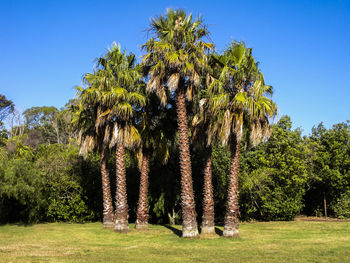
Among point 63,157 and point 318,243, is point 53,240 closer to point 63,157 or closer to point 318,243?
point 63,157

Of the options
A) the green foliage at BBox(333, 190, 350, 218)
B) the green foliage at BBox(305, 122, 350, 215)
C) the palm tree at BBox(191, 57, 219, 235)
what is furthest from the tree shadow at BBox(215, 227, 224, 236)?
the green foliage at BBox(333, 190, 350, 218)

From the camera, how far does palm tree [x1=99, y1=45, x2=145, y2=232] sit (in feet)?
59.7

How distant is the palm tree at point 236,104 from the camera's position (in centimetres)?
1572

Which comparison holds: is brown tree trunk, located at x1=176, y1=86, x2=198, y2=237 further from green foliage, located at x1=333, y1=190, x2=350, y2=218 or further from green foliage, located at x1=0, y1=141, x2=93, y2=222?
green foliage, located at x1=333, y1=190, x2=350, y2=218

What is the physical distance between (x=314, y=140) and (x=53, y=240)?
877 inches

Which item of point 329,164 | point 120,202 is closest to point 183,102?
point 120,202

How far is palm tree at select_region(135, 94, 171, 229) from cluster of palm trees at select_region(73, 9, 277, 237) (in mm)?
56

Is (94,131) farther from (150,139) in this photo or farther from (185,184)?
(185,184)

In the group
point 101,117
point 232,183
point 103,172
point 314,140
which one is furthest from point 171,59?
point 314,140

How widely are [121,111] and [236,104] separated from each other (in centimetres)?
610

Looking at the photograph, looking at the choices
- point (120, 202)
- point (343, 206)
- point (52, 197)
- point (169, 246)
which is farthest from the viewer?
point (343, 206)

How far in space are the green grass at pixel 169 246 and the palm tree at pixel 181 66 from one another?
87.4 inches

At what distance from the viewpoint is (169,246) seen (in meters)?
14.4

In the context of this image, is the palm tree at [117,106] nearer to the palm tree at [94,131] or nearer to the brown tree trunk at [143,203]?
the palm tree at [94,131]
